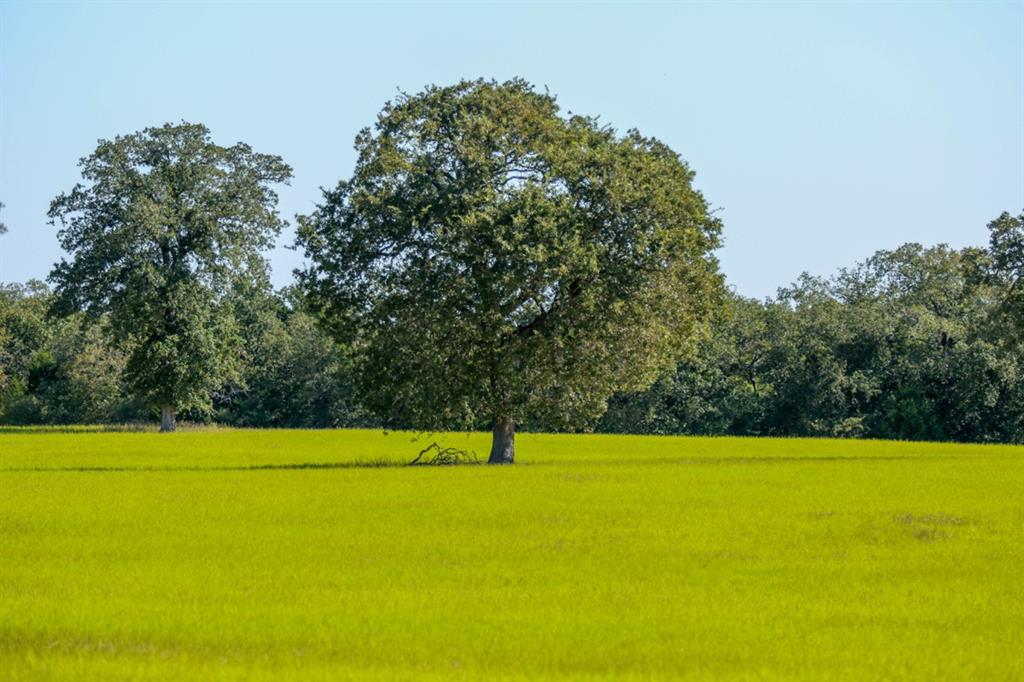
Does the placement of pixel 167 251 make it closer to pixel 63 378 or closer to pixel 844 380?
pixel 63 378

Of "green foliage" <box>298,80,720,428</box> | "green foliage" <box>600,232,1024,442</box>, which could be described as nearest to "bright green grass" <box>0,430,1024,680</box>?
"green foliage" <box>298,80,720,428</box>

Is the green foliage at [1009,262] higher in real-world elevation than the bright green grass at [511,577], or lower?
higher

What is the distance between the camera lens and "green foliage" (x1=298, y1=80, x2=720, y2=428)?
150 feet

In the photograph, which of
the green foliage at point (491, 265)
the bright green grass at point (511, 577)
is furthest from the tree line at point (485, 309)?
the bright green grass at point (511, 577)

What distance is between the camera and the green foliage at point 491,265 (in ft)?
150

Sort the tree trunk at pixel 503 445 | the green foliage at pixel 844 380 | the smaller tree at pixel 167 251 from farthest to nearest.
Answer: the green foliage at pixel 844 380 < the smaller tree at pixel 167 251 < the tree trunk at pixel 503 445

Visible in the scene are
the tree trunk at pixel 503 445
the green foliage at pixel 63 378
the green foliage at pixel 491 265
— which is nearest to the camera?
the green foliage at pixel 491 265

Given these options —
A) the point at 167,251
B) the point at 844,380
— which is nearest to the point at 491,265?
the point at 167,251

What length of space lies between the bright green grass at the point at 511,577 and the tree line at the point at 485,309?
6073 millimetres

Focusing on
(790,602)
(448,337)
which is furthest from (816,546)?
(448,337)

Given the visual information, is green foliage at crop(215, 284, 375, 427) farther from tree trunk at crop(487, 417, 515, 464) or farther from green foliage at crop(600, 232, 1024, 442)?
tree trunk at crop(487, 417, 515, 464)

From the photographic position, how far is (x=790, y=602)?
1914 cm

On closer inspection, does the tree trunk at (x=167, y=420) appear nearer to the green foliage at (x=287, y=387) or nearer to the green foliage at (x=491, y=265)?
the green foliage at (x=287, y=387)

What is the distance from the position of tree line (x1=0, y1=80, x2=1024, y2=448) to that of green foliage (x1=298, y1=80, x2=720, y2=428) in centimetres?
8
